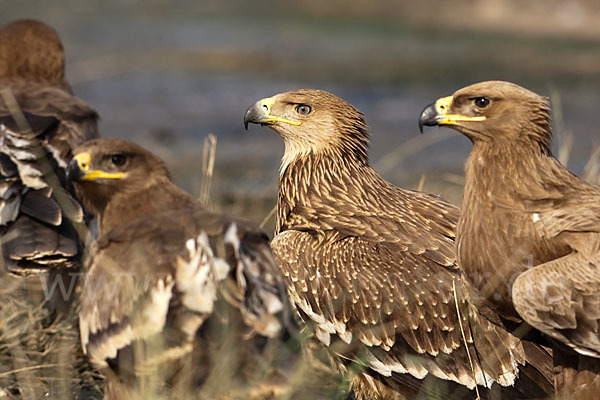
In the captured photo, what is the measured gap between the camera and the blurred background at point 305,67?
11398 mm

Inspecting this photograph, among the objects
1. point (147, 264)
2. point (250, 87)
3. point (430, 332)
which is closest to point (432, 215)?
point (430, 332)

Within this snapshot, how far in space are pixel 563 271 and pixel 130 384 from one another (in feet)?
5.76

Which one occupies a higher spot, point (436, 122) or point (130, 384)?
point (436, 122)

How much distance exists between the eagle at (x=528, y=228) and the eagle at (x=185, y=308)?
954 mm

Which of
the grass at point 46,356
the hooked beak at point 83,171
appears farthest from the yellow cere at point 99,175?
the grass at point 46,356

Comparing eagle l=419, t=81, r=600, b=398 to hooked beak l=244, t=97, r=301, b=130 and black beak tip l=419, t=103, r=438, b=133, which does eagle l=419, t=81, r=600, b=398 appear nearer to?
black beak tip l=419, t=103, r=438, b=133

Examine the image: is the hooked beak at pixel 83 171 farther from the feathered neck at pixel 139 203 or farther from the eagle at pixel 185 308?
the eagle at pixel 185 308

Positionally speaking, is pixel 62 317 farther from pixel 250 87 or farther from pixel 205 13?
pixel 205 13

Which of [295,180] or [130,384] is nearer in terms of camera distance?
[130,384]

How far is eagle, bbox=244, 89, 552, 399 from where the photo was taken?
467 cm

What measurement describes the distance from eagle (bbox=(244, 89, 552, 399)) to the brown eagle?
51.4 inches

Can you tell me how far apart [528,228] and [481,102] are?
618 millimetres

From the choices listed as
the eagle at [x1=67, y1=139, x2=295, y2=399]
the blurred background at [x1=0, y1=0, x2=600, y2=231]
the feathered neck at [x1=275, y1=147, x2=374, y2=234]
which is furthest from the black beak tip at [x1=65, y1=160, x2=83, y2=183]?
the blurred background at [x1=0, y1=0, x2=600, y2=231]

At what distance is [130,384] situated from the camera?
12.6ft
